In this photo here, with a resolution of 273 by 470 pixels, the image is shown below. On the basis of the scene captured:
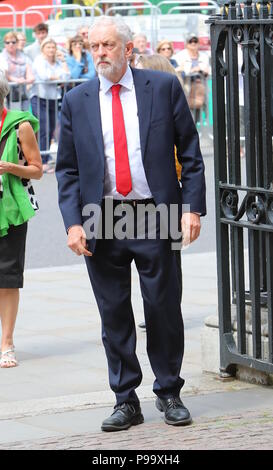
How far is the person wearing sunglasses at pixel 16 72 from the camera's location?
1936 centimetres

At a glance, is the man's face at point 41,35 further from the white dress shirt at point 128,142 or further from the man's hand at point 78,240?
the man's hand at point 78,240

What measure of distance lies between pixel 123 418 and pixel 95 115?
1.44 metres

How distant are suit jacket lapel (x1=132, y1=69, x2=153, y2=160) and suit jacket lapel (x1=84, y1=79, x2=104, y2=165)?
19 cm

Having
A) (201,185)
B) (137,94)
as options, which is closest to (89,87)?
(137,94)

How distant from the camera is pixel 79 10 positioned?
77.3ft

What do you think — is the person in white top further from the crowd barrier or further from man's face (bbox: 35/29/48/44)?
man's face (bbox: 35/29/48/44)

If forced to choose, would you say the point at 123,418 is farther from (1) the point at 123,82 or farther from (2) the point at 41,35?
(2) the point at 41,35

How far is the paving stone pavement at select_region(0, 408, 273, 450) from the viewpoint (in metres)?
5.82

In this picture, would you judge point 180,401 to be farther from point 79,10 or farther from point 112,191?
point 79,10

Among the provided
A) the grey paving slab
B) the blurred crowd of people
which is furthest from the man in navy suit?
the blurred crowd of people

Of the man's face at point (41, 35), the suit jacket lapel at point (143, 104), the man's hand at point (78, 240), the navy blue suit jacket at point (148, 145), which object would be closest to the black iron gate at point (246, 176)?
the navy blue suit jacket at point (148, 145)

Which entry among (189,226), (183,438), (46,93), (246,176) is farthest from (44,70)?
→ (183,438)

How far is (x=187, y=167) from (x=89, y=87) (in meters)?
0.60
